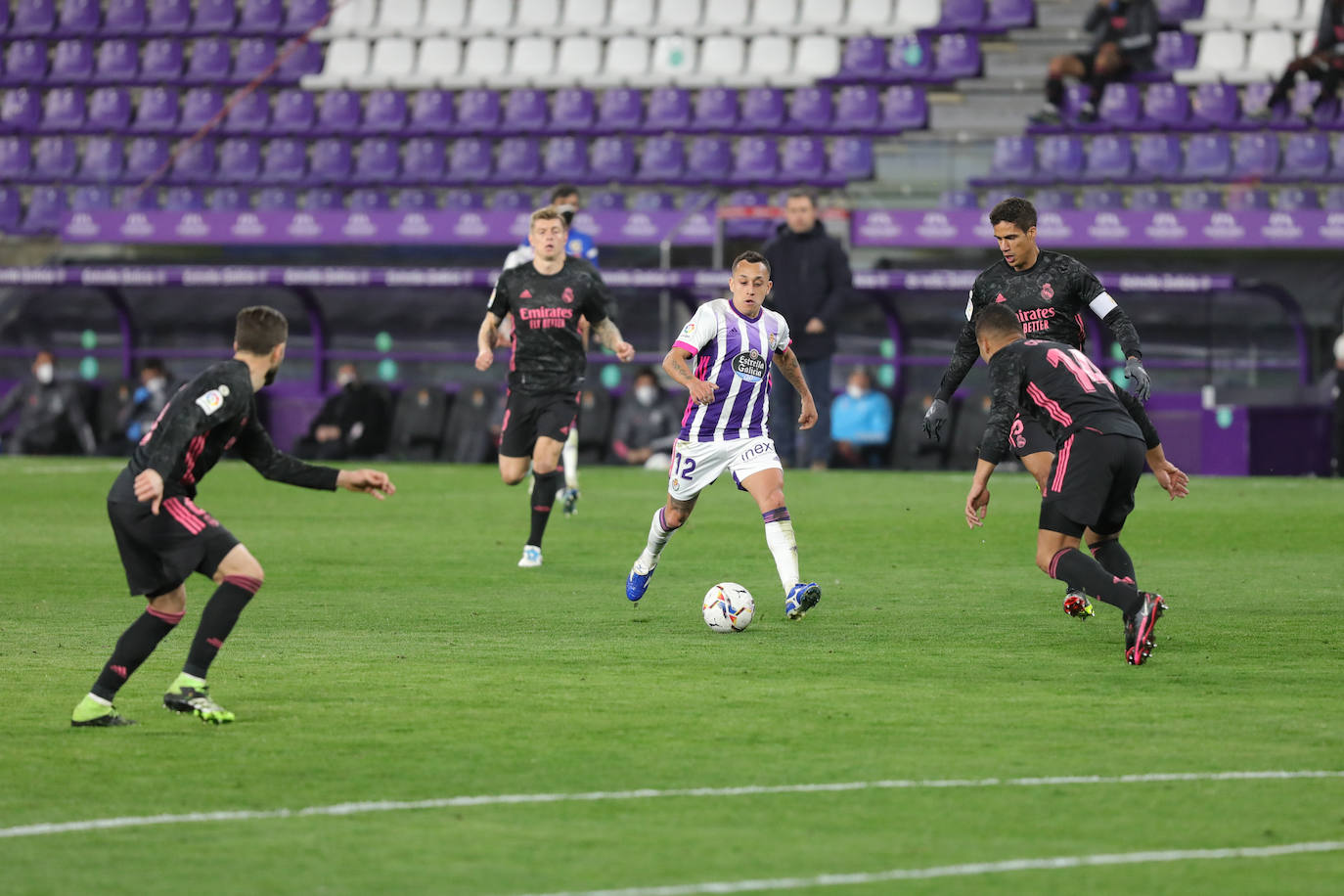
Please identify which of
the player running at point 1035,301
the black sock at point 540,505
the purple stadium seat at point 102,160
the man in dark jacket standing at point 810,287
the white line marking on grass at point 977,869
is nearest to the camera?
the white line marking on grass at point 977,869

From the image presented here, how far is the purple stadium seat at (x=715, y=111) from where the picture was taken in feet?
82.8

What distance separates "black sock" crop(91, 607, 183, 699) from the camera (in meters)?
6.31

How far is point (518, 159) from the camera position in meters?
25.6

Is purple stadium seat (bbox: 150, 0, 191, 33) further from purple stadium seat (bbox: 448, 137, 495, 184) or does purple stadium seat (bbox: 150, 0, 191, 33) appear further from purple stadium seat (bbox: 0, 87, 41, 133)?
purple stadium seat (bbox: 448, 137, 495, 184)

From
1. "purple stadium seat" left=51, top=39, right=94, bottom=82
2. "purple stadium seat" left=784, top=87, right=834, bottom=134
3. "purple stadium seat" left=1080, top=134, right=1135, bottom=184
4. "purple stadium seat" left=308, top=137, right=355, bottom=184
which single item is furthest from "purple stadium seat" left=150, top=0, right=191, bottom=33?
"purple stadium seat" left=1080, top=134, right=1135, bottom=184

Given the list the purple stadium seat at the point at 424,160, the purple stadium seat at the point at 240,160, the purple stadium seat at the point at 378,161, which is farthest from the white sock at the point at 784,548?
the purple stadium seat at the point at 240,160

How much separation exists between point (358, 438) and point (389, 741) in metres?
15.2

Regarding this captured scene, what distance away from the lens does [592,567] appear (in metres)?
11.4

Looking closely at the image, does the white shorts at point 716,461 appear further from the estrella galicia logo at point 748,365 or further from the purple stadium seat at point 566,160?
the purple stadium seat at point 566,160

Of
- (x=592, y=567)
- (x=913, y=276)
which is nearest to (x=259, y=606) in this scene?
(x=592, y=567)

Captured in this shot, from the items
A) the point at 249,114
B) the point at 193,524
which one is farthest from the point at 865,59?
the point at 193,524

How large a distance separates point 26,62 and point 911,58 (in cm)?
1355

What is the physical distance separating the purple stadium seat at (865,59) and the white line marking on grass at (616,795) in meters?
20.7

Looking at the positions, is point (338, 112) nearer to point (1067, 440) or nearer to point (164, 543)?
point (1067, 440)
